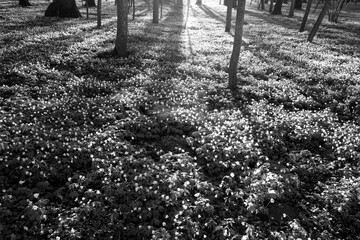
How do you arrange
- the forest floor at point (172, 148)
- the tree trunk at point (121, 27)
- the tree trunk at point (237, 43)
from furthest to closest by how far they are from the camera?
the tree trunk at point (121, 27) → the tree trunk at point (237, 43) → the forest floor at point (172, 148)

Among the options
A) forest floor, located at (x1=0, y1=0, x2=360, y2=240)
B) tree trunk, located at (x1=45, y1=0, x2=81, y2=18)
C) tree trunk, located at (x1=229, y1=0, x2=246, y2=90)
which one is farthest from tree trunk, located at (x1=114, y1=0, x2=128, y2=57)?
tree trunk, located at (x1=45, y1=0, x2=81, y2=18)

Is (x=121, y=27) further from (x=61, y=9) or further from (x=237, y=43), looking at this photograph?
(x=61, y=9)

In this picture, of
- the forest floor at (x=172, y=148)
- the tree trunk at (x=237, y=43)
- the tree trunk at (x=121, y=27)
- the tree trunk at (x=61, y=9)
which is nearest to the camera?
the forest floor at (x=172, y=148)

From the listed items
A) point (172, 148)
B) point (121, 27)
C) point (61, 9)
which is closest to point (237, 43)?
point (172, 148)

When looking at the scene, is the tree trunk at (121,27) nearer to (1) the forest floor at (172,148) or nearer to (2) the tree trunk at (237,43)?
(1) the forest floor at (172,148)

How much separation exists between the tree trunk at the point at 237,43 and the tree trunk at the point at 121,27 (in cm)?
728

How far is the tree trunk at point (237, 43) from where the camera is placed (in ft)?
39.0

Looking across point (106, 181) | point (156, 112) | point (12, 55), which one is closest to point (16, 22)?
point (12, 55)

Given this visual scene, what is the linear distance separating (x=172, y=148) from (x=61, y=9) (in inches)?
1053

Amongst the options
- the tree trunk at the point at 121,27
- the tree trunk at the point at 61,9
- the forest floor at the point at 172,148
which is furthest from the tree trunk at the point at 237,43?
the tree trunk at the point at 61,9

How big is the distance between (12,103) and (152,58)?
9.48 meters

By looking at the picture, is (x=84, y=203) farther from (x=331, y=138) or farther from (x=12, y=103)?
(x=331, y=138)

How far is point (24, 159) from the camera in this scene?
24.3ft

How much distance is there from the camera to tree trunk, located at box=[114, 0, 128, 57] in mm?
16281
